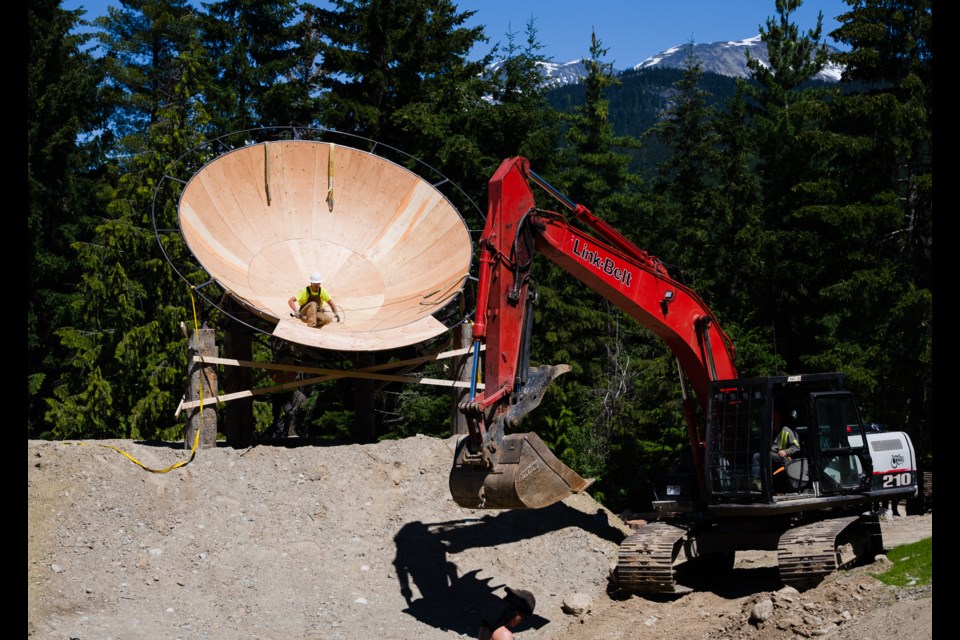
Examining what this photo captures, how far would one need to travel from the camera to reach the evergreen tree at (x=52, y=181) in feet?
104

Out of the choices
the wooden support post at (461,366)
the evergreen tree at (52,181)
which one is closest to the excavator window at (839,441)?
the wooden support post at (461,366)

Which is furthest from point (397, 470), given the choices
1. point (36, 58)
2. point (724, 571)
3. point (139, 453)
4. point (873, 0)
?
point (36, 58)

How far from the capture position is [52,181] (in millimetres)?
33562

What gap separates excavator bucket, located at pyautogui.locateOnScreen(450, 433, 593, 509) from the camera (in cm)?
Answer: 1041

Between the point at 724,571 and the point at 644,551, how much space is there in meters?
2.21

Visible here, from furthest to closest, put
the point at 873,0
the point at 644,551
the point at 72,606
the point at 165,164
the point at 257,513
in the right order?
the point at 165,164 < the point at 873,0 < the point at 257,513 < the point at 644,551 < the point at 72,606

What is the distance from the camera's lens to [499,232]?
1184 cm

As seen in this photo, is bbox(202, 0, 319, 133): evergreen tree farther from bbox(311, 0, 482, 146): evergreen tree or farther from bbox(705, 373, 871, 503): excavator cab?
bbox(705, 373, 871, 503): excavator cab

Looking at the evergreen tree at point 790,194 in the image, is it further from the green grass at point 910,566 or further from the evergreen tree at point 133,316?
the evergreen tree at point 133,316

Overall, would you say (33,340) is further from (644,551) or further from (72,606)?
(644,551)

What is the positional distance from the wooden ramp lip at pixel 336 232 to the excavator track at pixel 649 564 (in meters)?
4.58

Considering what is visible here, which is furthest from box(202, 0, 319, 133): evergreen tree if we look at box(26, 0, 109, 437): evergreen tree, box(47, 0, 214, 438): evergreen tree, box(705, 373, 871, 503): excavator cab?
box(705, 373, 871, 503): excavator cab

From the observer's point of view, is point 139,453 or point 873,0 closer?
point 139,453

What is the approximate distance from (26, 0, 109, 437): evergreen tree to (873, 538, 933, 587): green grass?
25.5 m
